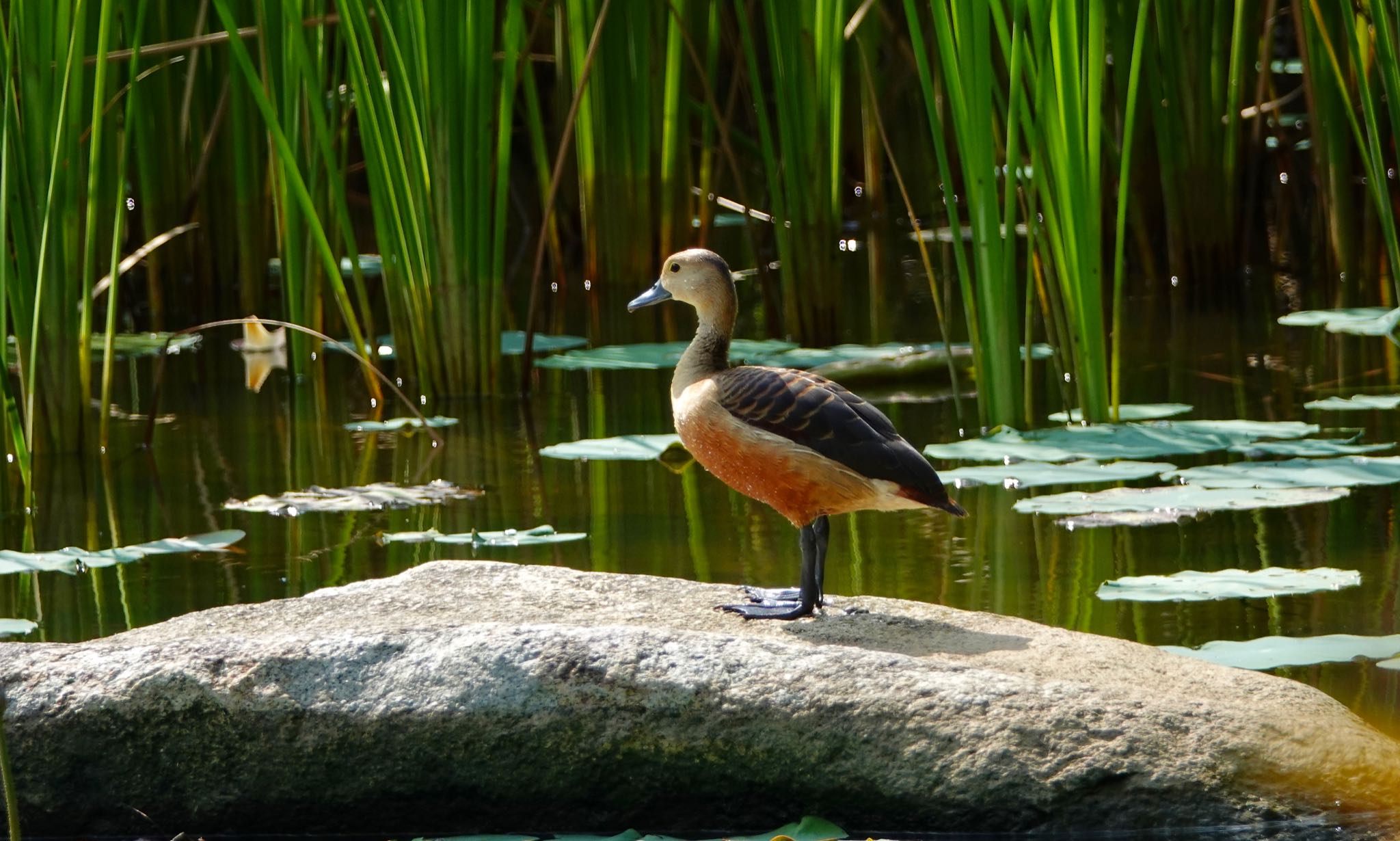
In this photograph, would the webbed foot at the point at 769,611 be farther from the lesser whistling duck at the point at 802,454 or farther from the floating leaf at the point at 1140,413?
the floating leaf at the point at 1140,413

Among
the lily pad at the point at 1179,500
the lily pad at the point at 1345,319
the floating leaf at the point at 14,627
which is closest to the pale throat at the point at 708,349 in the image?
the lily pad at the point at 1179,500

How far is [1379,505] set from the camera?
4336 mm

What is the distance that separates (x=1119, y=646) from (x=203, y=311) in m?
5.84

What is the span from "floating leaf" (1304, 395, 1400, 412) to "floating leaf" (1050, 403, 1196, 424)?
383 mm

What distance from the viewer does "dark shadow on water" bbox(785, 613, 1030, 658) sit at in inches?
118

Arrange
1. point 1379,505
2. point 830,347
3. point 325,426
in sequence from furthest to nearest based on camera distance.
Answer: point 830,347
point 325,426
point 1379,505

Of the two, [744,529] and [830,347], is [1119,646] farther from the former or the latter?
[830,347]

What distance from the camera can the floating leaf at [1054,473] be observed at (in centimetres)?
425

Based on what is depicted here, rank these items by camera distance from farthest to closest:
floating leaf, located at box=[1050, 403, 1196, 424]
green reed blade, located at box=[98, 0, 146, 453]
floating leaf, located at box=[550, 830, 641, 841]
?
floating leaf, located at box=[1050, 403, 1196, 424], green reed blade, located at box=[98, 0, 146, 453], floating leaf, located at box=[550, 830, 641, 841]

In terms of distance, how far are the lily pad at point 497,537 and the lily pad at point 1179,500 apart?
3.58ft

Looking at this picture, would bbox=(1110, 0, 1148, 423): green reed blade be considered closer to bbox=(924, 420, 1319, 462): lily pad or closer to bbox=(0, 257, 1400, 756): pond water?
bbox=(924, 420, 1319, 462): lily pad

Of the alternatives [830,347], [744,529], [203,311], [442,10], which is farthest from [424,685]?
[203,311]

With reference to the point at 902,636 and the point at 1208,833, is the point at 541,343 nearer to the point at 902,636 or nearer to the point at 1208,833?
the point at 902,636

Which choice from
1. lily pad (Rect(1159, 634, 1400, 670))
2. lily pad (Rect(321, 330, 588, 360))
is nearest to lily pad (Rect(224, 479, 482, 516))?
lily pad (Rect(321, 330, 588, 360))
